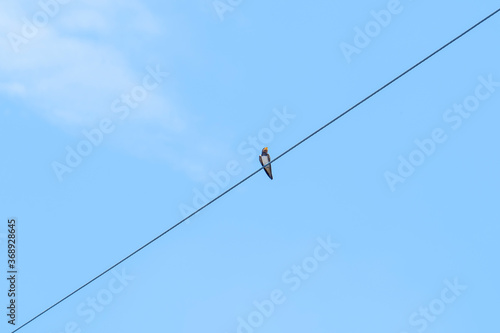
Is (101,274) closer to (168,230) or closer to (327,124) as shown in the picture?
(168,230)

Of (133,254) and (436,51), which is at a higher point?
(133,254)

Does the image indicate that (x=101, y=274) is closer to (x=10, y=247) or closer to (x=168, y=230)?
(x=168, y=230)

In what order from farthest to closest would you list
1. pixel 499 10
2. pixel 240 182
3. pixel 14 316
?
pixel 14 316, pixel 240 182, pixel 499 10

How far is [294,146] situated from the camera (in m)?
11.8

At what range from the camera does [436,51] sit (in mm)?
11188

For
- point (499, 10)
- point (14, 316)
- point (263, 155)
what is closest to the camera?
point (499, 10)

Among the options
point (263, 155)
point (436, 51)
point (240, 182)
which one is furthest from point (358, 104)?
point (263, 155)

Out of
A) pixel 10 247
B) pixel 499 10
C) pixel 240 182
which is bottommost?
pixel 499 10

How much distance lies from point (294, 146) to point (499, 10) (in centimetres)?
345

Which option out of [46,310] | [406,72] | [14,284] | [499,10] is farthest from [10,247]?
[499,10]

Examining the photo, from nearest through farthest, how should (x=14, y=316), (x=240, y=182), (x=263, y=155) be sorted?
(x=240, y=182) → (x=14, y=316) → (x=263, y=155)

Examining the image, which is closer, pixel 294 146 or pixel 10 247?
pixel 294 146

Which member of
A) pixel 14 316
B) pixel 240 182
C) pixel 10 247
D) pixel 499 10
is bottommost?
pixel 499 10

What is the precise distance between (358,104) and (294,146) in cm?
112
